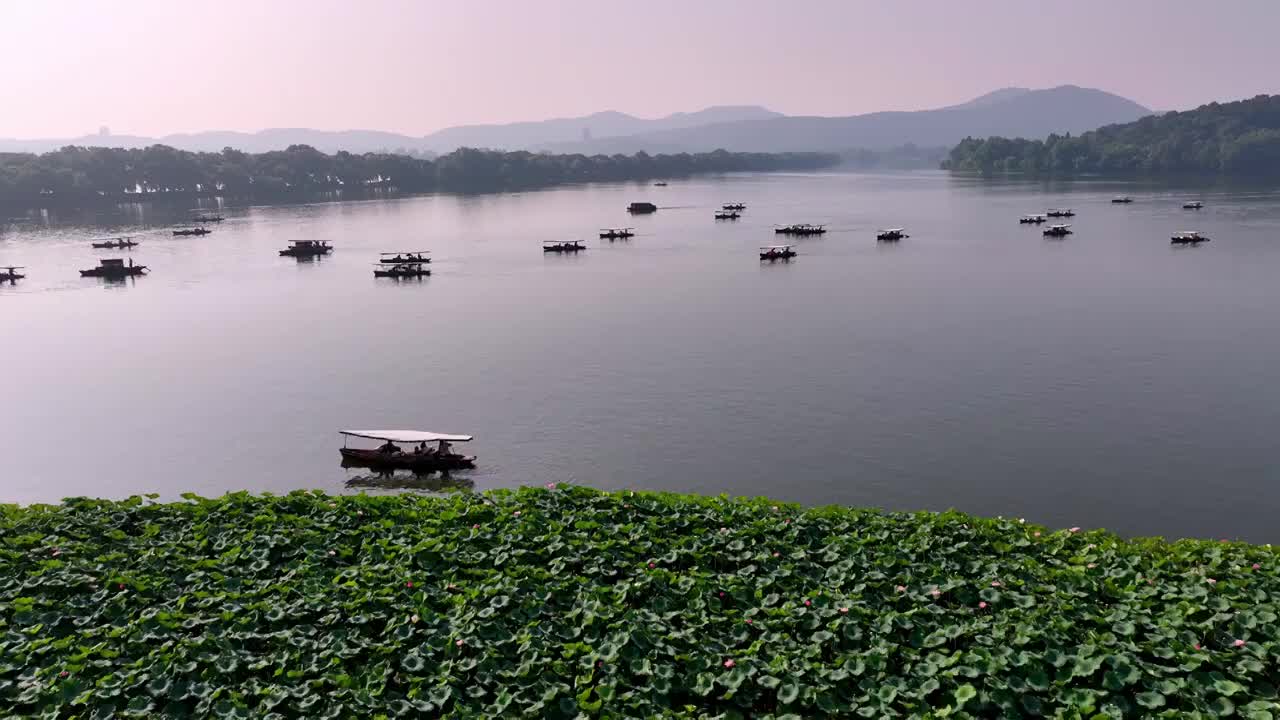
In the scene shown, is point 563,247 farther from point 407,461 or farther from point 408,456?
point 407,461

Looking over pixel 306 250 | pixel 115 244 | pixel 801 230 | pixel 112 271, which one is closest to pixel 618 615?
pixel 112 271

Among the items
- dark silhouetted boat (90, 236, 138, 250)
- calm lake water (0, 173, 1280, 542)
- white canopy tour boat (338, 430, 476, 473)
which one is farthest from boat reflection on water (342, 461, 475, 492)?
dark silhouetted boat (90, 236, 138, 250)

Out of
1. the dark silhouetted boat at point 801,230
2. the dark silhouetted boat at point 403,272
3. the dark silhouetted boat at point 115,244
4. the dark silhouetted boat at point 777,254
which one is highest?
the dark silhouetted boat at point 115,244

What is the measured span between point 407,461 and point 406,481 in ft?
3.08

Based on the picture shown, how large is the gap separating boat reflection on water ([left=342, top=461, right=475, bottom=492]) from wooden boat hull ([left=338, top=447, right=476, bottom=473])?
0.34 m

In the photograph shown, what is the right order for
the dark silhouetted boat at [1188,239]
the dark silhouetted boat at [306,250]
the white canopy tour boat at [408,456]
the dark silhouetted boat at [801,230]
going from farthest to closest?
the dark silhouetted boat at [801,230], the dark silhouetted boat at [306,250], the dark silhouetted boat at [1188,239], the white canopy tour boat at [408,456]

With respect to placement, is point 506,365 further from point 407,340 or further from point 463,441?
point 463,441

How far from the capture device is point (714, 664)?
55.3ft

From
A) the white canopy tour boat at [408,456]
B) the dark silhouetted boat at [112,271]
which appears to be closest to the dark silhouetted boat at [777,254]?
the white canopy tour boat at [408,456]

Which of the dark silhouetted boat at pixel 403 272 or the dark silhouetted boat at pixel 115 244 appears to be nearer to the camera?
the dark silhouetted boat at pixel 403 272

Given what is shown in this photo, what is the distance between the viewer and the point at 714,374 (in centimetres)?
5434

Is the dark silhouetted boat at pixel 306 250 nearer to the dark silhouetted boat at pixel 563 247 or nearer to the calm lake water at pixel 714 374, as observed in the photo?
→ the calm lake water at pixel 714 374

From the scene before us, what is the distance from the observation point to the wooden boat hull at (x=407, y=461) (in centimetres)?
3925

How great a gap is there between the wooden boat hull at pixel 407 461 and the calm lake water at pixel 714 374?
99 cm
